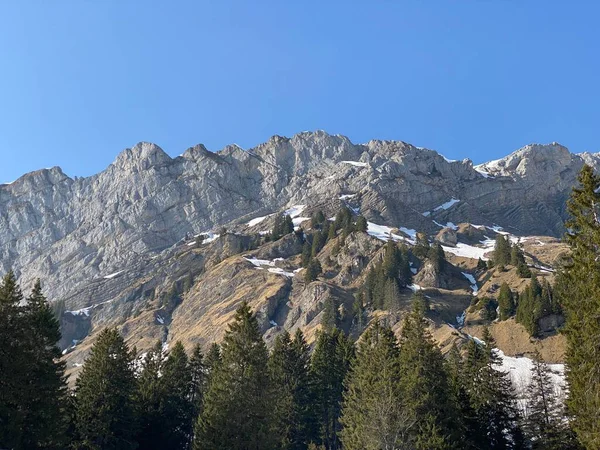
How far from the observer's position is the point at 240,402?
38.6 meters

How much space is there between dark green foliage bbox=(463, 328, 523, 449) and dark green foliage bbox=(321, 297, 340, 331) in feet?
199

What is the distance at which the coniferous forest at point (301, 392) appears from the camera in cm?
2942

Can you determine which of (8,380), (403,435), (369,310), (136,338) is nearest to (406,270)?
(369,310)

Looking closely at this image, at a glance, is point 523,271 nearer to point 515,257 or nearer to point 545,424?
point 515,257

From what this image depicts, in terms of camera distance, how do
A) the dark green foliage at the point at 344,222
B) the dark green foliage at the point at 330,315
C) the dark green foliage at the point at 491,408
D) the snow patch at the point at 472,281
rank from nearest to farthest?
the dark green foliage at the point at 491,408, the dark green foliage at the point at 330,315, the snow patch at the point at 472,281, the dark green foliage at the point at 344,222

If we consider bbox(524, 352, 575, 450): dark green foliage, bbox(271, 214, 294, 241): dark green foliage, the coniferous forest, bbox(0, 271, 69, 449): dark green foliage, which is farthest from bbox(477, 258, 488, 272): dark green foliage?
bbox(0, 271, 69, 449): dark green foliage

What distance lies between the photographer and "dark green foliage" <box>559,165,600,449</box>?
26.8 metres

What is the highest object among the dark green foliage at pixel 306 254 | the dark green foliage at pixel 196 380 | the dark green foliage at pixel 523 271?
the dark green foliage at pixel 306 254

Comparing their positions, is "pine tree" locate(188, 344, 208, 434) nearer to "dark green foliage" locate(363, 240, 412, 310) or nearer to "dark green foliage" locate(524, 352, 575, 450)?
"dark green foliage" locate(524, 352, 575, 450)

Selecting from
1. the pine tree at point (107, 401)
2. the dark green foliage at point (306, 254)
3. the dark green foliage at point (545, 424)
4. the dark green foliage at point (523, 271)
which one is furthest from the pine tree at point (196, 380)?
the dark green foliage at point (306, 254)

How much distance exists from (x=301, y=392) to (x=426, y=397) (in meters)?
19.9

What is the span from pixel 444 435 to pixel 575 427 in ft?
28.9

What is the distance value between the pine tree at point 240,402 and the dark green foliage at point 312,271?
91.2 meters

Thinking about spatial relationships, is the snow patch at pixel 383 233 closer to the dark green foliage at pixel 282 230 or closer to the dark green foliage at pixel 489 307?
the dark green foliage at pixel 282 230
